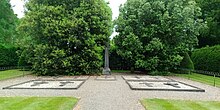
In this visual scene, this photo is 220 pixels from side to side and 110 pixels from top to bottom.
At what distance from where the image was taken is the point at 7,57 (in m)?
28.9

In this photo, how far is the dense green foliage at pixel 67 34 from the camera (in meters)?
22.3

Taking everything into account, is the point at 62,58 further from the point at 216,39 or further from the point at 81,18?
the point at 216,39

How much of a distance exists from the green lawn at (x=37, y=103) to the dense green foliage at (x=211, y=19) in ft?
86.0

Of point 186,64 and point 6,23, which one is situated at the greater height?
point 6,23

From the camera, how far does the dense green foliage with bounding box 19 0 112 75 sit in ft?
73.0

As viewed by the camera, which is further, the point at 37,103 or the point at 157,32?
the point at 157,32

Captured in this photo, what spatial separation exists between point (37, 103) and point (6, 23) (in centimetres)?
2911

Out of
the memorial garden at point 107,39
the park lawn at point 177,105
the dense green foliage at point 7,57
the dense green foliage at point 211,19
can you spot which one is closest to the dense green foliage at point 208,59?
the memorial garden at point 107,39

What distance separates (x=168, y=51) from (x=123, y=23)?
15.7 feet

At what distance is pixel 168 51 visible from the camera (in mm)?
24359

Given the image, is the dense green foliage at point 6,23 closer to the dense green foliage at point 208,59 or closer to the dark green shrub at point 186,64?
the dark green shrub at point 186,64

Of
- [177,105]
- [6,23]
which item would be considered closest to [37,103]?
[177,105]

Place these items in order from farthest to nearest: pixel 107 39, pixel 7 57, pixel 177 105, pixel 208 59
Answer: pixel 7 57 < pixel 107 39 < pixel 208 59 < pixel 177 105

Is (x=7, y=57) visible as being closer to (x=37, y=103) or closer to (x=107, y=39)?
(x=107, y=39)
